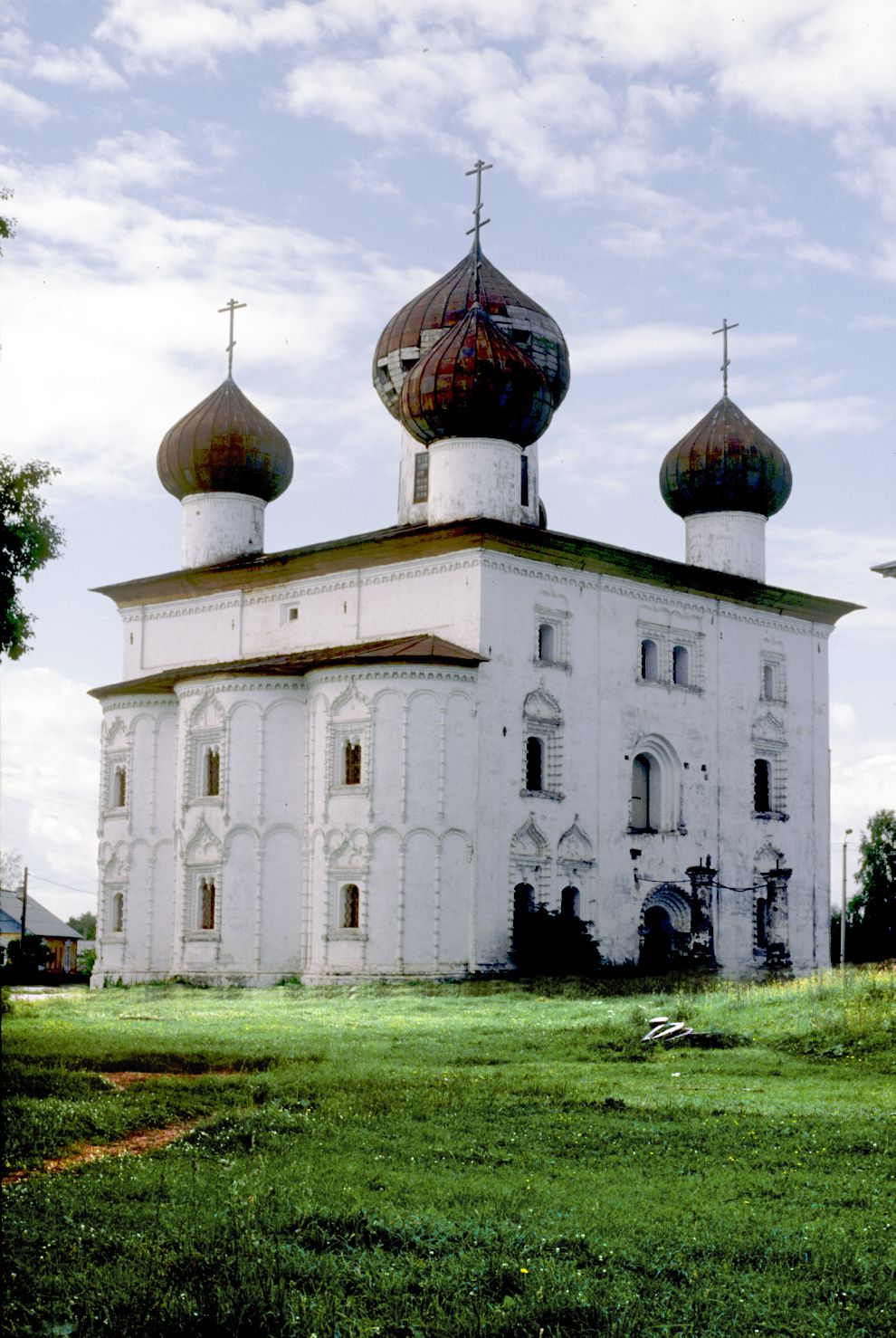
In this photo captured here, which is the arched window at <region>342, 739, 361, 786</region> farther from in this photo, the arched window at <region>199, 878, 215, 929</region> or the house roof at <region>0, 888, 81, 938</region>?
the house roof at <region>0, 888, 81, 938</region>

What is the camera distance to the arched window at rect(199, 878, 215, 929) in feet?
103

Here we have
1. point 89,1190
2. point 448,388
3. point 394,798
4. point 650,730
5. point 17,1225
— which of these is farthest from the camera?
point 650,730

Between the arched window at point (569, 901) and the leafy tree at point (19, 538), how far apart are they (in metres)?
16.4

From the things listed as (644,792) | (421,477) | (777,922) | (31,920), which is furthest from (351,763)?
(31,920)

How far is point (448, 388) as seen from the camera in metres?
31.4

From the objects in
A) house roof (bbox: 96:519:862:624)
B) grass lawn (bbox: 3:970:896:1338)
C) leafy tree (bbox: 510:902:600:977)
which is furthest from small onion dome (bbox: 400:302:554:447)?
grass lawn (bbox: 3:970:896:1338)

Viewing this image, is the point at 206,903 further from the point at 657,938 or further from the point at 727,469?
the point at 727,469

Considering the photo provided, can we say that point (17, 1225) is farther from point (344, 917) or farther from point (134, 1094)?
point (344, 917)

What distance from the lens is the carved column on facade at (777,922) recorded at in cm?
3500

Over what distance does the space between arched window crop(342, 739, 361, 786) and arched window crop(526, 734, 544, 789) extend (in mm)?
3320

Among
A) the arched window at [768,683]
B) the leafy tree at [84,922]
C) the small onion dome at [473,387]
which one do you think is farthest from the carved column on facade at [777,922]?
the leafy tree at [84,922]

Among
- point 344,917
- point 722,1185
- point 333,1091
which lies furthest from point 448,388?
point 722,1185

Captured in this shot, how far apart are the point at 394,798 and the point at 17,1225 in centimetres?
2206

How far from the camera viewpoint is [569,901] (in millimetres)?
31297
